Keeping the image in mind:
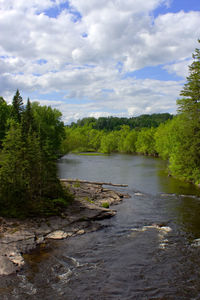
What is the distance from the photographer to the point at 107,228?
19.4m

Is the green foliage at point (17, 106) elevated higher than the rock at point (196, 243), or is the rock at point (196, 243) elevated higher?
the green foliage at point (17, 106)

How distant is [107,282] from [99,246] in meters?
4.13

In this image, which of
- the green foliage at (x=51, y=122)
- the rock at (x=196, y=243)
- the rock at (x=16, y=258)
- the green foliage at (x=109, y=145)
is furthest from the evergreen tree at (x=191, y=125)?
the green foliage at (x=109, y=145)

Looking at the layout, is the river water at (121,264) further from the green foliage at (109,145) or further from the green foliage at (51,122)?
the green foliage at (109,145)

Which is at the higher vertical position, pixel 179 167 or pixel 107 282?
pixel 179 167

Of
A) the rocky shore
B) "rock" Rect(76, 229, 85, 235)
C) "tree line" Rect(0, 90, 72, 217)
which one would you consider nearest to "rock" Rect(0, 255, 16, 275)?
the rocky shore

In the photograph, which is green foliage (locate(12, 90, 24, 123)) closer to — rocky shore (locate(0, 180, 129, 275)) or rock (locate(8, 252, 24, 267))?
rocky shore (locate(0, 180, 129, 275))

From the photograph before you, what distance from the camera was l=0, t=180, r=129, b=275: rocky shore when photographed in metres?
13.9

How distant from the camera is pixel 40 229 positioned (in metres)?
17.6

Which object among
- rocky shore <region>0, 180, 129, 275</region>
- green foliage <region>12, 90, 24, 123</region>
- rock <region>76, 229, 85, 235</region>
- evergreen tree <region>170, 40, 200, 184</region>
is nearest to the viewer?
rocky shore <region>0, 180, 129, 275</region>

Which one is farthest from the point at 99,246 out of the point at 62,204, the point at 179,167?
the point at 179,167

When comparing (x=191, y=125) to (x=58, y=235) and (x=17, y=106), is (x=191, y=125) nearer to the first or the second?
(x=58, y=235)

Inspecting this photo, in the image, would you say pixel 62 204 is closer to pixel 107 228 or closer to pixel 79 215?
pixel 79 215

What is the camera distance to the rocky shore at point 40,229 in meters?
13.9
